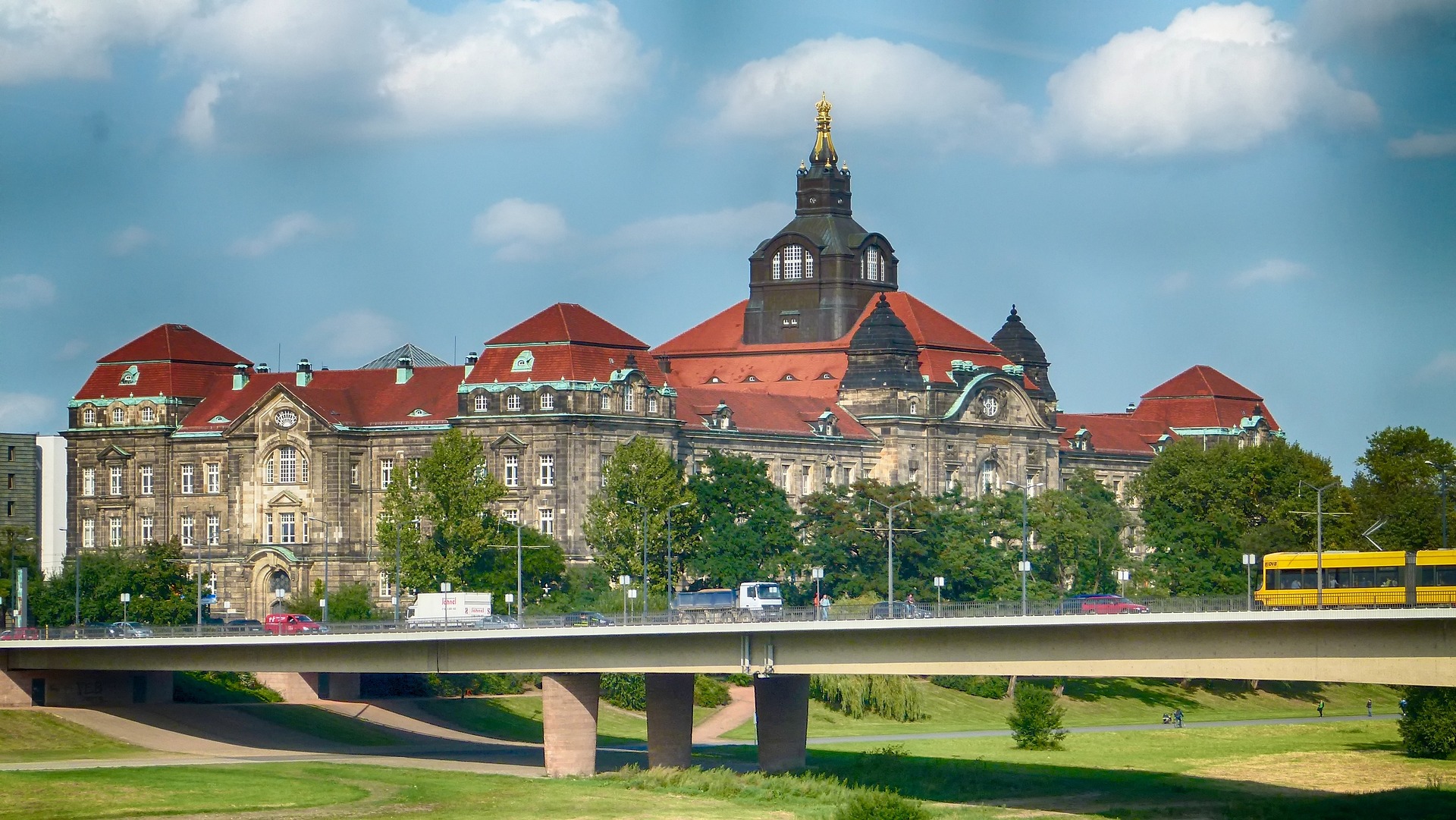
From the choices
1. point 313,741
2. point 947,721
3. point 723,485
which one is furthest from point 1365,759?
point 723,485

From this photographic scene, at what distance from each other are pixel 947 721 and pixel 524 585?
88.8 ft

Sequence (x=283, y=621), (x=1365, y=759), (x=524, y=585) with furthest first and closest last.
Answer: (x=524, y=585), (x=283, y=621), (x=1365, y=759)

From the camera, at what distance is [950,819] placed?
94.1m

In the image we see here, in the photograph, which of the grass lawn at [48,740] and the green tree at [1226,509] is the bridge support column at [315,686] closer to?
the grass lawn at [48,740]

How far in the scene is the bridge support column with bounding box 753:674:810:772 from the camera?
10600cm

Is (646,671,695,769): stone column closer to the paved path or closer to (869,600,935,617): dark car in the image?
(869,600,935,617): dark car

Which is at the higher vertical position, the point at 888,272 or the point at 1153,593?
the point at 888,272

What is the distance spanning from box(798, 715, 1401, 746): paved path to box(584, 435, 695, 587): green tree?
29304 millimetres

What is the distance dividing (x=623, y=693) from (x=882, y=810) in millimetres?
43079

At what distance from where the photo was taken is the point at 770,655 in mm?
98188

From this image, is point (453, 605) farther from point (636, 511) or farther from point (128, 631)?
point (636, 511)

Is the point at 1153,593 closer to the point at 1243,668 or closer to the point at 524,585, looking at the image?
the point at 524,585

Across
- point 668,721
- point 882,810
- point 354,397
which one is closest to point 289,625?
point 668,721

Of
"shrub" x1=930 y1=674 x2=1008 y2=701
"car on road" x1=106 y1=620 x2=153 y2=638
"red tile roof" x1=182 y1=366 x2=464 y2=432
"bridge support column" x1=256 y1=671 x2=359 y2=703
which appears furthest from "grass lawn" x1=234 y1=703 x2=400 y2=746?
"red tile roof" x1=182 y1=366 x2=464 y2=432
